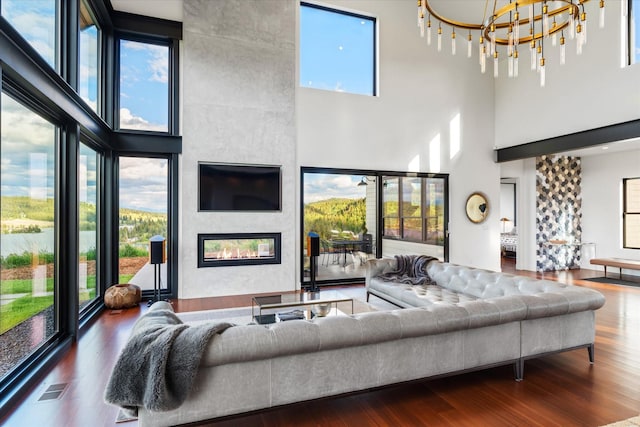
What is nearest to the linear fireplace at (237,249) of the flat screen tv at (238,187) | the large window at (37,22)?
the flat screen tv at (238,187)

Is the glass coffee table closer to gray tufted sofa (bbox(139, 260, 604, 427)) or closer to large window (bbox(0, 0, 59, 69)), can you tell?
gray tufted sofa (bbox(139, 260, 604, 427))

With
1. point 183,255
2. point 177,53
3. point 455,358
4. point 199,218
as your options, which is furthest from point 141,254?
point 455,358

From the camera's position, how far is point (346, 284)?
6527mm

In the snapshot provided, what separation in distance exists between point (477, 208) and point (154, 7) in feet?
23.2

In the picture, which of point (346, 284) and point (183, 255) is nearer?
point (183, 255)

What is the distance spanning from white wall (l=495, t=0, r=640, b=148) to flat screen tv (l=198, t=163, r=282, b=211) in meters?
5.22

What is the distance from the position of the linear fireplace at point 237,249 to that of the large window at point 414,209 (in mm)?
2271

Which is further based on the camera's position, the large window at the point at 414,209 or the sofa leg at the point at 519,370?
the large window at the point at 414,209

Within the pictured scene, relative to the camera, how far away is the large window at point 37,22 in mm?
2541

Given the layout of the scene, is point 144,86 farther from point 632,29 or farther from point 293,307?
point 632,29

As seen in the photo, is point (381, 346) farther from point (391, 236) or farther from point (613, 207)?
point (613, 207)

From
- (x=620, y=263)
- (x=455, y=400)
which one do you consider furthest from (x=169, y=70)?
(x=620, y=263)

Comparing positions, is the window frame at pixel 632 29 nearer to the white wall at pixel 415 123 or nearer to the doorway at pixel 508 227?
the white wall at pixel 415 123

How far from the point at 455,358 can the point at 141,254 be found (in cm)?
483
